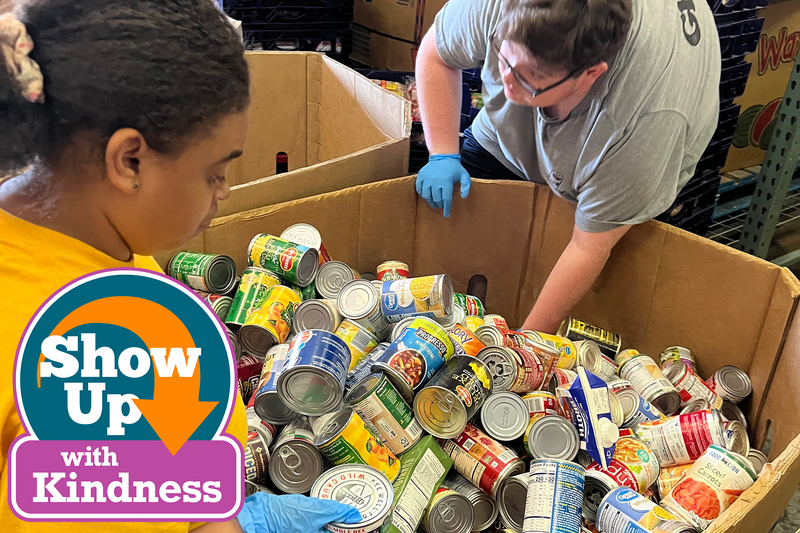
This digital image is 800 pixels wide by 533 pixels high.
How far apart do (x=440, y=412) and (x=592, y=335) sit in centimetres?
67

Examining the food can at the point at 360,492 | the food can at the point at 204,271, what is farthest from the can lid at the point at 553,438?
the food can at the point at 204,271

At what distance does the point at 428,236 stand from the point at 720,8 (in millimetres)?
1324

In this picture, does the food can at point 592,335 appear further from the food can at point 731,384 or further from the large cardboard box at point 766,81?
the large cardboard box at point 766,81

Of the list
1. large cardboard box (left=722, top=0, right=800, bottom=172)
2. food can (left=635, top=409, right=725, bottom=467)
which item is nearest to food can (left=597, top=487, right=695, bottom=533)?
food can (left=635, top=409, right=725, bottom=467)

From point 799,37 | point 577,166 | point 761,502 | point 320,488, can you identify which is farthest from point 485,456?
point 799,37

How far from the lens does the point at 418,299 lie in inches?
58.6

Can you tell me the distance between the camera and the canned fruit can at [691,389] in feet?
5.38

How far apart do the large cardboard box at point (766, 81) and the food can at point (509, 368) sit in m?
2.14

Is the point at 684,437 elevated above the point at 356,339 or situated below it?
below

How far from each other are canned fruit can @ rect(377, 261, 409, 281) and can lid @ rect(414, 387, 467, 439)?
19.6 inches

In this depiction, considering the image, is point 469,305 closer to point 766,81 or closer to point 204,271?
point 204,271

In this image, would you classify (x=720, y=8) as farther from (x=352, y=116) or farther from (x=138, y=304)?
(x=138, y=304)

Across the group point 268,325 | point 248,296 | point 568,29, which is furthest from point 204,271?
point 568,29

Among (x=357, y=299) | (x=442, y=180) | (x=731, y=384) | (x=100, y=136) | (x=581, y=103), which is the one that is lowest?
(x=731, y=384)
